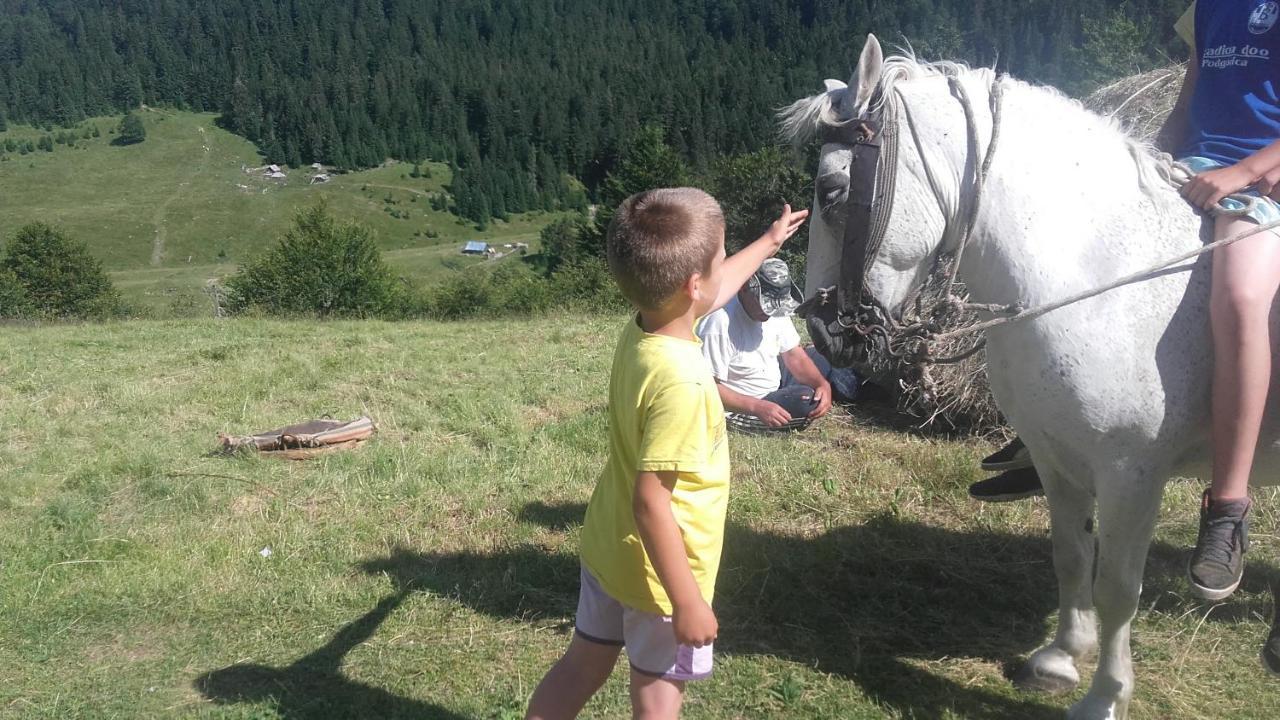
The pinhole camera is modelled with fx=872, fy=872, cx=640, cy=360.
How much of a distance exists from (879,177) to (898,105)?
25 centimetres

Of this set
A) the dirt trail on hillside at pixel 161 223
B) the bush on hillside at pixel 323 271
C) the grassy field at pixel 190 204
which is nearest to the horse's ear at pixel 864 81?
the bush on hillside at pixel 323 271

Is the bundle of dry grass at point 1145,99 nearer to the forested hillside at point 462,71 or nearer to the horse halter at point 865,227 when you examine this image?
the horse halter at point 865,227

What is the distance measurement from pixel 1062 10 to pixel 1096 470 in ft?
228

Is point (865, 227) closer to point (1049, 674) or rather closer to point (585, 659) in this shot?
point (585, 659)

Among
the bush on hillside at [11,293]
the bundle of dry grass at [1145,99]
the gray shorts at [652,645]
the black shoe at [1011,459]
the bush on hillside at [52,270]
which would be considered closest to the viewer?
the gray shorts at [652,645]

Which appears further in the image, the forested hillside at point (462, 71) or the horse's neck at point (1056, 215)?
the forested hillside at point (462, 71)

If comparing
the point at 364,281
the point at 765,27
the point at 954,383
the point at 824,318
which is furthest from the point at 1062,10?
the point at 765,27

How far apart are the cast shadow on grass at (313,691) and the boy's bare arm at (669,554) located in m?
1.62

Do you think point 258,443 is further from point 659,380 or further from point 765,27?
point 765,27

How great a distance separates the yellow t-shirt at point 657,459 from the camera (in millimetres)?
2062

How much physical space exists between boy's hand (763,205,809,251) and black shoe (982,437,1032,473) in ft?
5.52

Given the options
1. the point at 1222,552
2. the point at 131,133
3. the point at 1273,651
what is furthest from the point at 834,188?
the point at 131,133

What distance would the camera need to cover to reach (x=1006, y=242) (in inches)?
108

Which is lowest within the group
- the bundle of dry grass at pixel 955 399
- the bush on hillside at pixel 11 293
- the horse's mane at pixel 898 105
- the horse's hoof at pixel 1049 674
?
the bush on hillside at pixel 11 293
